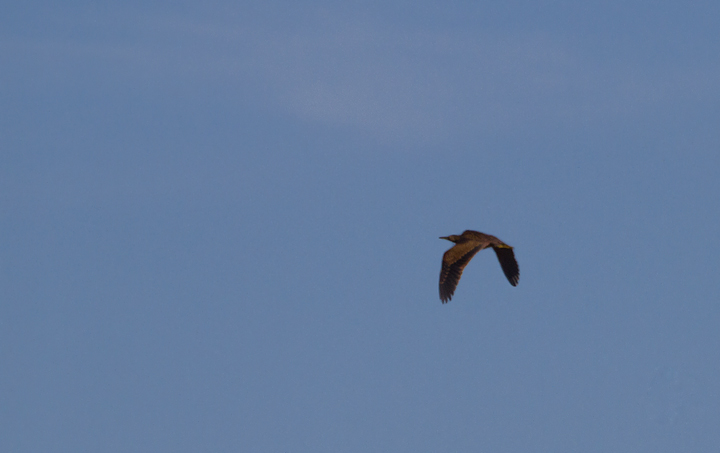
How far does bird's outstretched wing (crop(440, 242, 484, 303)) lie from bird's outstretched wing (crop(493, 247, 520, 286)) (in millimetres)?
2738

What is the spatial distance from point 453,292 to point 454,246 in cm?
192

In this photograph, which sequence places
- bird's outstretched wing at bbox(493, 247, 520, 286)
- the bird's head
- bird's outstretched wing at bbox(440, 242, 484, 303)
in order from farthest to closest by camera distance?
the bird's head < bird's outstretched wing at bbox(493, 247, 520, 286) < bird's outstretched wing at bbox(440, 242, 484, 303)

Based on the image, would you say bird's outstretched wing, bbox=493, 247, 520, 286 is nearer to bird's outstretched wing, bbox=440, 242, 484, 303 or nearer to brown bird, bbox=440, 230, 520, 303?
brown bird, bbox=440, 230, 520, 303

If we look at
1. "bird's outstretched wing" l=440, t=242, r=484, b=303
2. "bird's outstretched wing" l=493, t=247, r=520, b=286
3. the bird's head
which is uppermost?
the bird's head

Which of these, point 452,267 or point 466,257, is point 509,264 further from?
point 452,267

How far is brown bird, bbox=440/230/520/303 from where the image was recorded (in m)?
50.4

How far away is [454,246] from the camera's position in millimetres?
51406

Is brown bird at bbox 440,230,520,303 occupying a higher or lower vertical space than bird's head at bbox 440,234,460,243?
lower

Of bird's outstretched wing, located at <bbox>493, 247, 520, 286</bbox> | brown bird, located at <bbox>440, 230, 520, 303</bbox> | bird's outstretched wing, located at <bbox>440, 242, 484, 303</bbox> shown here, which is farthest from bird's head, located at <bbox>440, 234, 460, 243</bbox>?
bird's outstretched wing, located at <bbox>440, 242, 484, 303</bbox>

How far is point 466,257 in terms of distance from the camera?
167ft

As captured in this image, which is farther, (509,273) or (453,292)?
(509,273)

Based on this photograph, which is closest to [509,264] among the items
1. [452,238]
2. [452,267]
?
[452,238]

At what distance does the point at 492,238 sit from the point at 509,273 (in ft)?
7.16

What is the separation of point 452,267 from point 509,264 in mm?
4070
